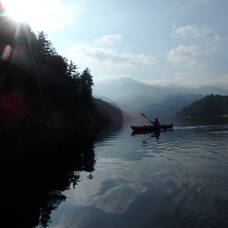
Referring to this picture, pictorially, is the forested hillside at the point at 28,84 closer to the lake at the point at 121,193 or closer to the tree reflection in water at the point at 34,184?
the tree reflection in water at the point at 34,184

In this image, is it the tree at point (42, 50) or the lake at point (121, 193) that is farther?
the tree at point (42, 50)

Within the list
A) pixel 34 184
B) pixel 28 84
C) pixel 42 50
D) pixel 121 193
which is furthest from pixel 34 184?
pixel 42 50

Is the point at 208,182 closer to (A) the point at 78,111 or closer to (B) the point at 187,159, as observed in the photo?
(B) the point at 187,159

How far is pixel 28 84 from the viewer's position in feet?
149

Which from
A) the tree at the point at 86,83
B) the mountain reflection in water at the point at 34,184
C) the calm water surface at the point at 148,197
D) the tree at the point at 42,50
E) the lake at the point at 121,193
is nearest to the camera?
the calm water surface at the point at 148,197

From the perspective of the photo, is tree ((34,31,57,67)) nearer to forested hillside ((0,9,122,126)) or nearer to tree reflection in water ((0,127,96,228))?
forested hillside ((0,9,122,126))

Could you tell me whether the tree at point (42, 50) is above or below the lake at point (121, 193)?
above

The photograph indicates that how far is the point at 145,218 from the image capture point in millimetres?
6938

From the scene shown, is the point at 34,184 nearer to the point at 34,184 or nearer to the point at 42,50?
the point at 34,184

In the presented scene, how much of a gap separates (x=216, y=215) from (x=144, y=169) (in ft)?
21.0

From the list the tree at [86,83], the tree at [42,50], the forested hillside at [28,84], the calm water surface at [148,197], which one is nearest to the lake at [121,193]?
the calm water surface at [148,197]

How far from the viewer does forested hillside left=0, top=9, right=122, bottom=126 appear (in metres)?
36.7

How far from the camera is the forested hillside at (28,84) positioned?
36.7 m

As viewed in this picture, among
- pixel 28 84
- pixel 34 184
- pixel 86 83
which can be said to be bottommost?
pixel 34 184
